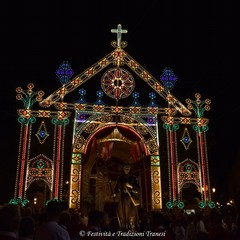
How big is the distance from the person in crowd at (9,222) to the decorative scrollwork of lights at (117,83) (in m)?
14.3

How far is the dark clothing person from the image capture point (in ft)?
38.1

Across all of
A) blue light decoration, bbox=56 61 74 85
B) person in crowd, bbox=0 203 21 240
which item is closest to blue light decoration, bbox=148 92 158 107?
blue light decoration, bbox=56 61 74 85

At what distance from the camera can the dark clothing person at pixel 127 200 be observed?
38.1ft

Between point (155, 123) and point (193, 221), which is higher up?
point (155, 123)

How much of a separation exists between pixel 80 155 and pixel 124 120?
10.2 ft

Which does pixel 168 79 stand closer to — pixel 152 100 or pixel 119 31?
pixel 152 100

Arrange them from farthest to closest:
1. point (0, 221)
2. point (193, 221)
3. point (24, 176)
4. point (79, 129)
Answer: point (79, 129), point (24, 176), point (193, 221), point (0, 221)

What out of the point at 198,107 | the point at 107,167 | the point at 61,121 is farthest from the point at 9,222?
the point at 198,107

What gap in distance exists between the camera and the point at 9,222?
3.41 metres

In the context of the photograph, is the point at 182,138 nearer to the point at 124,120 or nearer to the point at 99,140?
the point at 124,120

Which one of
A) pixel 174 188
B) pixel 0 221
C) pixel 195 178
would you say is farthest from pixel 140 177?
pixel 0 221

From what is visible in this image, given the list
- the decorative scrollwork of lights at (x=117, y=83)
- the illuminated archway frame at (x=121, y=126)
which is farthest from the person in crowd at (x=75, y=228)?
the decorative scrollwork of lights at (x=117, y=83)

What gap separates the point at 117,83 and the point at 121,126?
8.24 ft

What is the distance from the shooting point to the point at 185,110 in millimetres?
17875
